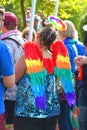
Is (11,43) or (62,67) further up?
(11,43)

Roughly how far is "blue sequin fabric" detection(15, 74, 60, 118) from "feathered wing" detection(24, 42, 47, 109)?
0.16 ft

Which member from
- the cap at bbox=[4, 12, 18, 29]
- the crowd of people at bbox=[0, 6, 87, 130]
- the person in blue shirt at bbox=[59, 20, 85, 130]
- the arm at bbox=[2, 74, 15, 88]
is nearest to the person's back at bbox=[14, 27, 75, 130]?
the crowd of people at bbox=[0, 6, 87, 130]

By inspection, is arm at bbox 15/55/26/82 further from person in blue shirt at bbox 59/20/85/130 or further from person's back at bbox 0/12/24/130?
person in blue shirt at bbox 59/20/85/130

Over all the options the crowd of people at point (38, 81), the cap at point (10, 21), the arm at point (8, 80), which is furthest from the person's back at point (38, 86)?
the cap at point (10, 21)

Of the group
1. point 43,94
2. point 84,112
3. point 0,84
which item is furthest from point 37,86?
point 84,112

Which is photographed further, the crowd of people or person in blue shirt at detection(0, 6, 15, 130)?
the crowd of people

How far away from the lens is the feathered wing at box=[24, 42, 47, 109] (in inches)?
154

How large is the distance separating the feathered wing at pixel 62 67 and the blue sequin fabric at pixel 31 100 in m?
A: 0.12

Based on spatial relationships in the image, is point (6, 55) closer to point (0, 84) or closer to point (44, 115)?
point (0, 84)

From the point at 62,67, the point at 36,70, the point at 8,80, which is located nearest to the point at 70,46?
the point at 62,67

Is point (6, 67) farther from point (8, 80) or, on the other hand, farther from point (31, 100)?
point (31, 100)

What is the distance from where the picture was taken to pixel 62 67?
4.19m

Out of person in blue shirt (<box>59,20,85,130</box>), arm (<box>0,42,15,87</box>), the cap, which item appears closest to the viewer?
arm (<box>0,42,15,87</box>)

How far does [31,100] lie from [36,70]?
0.29 m
